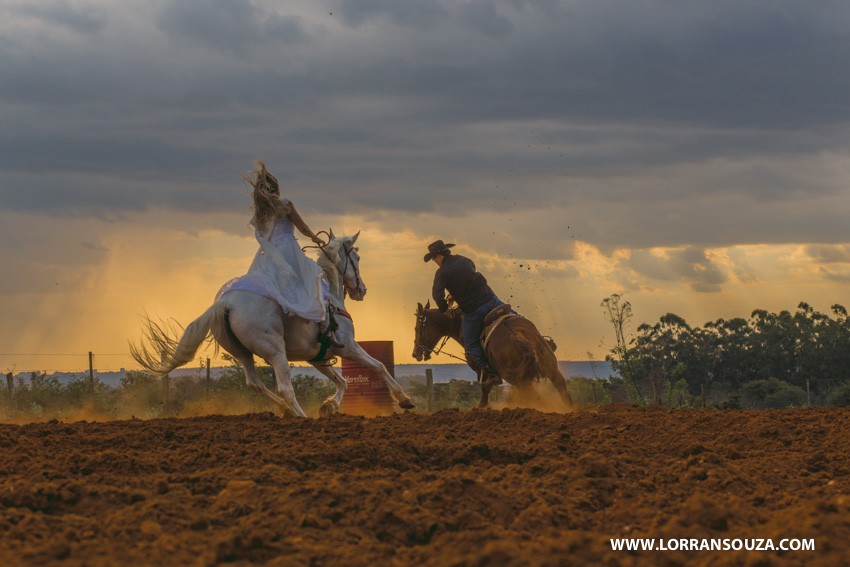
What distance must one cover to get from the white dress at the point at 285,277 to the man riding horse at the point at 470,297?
2.53 meters

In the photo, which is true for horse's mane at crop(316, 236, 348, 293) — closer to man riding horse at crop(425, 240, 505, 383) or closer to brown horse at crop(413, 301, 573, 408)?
man riding horse at crop(425, 240, 505, 383)

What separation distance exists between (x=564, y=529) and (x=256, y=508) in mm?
1611

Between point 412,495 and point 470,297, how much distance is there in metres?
9.21

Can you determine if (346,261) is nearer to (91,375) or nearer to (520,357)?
(520,357)

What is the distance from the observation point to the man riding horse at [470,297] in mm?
15422

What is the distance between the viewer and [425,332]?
16656 millimetres

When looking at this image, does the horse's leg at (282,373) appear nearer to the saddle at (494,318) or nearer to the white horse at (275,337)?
the white horse at (275,337)

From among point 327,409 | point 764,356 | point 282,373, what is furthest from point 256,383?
point 764,356

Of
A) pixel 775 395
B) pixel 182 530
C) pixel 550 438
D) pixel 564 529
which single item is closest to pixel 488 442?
pixel 550 438

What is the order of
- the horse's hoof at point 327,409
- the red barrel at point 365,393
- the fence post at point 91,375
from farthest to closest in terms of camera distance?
1. the fence post at point 91,375
2. the red barrel at point 365,393
3. the horse's hoof at point 327,409

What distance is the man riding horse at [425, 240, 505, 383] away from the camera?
50.6 feet

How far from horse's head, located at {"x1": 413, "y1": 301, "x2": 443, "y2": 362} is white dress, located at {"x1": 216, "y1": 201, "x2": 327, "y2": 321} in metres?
3.40

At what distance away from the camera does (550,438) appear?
959cm

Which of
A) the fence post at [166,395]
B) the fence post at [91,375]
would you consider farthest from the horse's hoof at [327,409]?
the fence post at [91,375]
